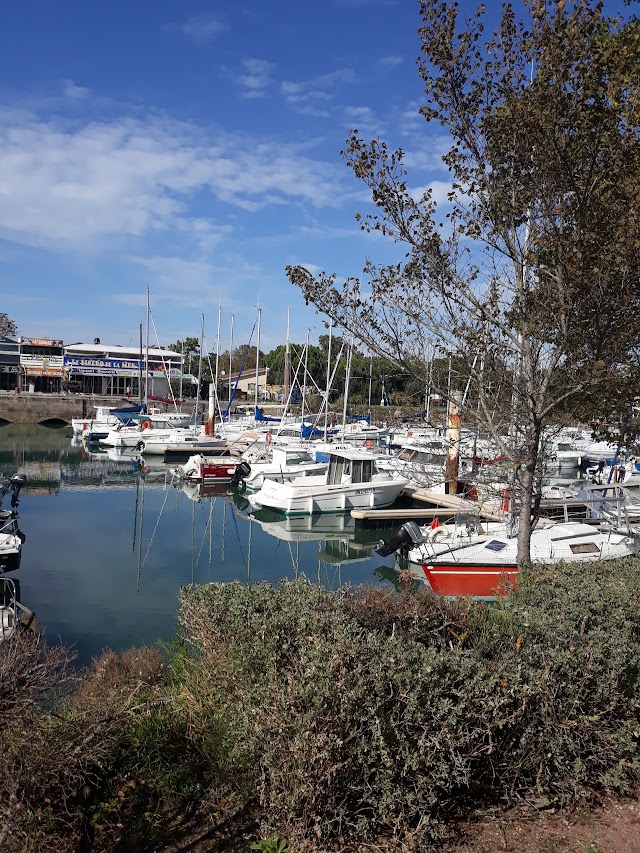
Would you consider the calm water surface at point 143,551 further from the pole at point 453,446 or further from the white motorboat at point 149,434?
the white motorboat at point 149,434

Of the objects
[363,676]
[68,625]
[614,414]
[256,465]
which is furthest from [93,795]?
[256,465]

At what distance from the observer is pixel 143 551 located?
23.1 metres

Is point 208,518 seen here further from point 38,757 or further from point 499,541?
point 38,757

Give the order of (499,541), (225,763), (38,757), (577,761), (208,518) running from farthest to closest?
(208,518)
(499,541)
(225,763)
(577,761)
(38,757)

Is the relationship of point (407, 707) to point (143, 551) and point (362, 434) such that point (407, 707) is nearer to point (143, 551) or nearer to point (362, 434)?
point (143, 551)

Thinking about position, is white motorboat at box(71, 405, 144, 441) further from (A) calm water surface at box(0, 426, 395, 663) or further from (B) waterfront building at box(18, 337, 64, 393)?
(B) waterfront building at box(18, 337, 64, 393)

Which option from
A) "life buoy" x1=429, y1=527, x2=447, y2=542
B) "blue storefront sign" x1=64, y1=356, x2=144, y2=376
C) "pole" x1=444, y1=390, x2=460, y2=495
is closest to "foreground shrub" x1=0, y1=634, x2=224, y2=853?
"pole" x1=444, y1=390, x2=460, y2=495

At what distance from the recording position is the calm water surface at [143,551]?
1598 centimetres

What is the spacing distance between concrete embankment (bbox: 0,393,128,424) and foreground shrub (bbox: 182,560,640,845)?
70794mm

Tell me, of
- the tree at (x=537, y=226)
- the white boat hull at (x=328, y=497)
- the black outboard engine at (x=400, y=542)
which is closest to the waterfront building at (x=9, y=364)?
the white boat hull at (x=328, y=497)

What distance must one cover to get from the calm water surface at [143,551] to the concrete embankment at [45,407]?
34.0m

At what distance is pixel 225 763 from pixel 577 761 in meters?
2.47

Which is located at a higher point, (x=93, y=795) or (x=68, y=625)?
(x=93, y=795)

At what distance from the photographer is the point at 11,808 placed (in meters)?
3.79
